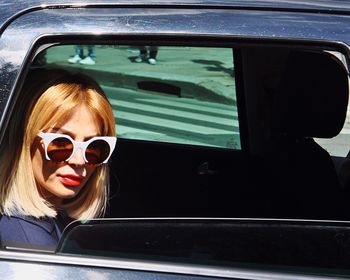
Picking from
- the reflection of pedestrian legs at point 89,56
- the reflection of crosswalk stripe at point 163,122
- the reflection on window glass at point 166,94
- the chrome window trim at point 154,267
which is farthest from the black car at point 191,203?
the reflection of crosswalk stripe at point 163,122

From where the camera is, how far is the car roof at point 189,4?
1735 millimetres

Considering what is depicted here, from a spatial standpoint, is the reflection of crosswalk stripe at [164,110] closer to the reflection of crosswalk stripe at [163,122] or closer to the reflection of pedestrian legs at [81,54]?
the reflection of crosswalk stripe at [163,122]

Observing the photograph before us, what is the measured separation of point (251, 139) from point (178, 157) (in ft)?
1.05

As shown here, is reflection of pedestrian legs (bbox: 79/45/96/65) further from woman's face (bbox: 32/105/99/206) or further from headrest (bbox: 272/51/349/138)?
headrest (bbox: 272/51/349/138)

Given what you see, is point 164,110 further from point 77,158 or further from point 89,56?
point 77,158

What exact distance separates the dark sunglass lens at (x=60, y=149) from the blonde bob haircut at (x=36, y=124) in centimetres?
5

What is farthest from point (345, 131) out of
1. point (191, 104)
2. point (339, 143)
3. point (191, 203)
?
point (191, 104)

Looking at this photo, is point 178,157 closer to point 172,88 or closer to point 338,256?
point 338,256

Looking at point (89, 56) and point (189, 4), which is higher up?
point (189, 4)

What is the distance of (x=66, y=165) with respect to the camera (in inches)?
77.0

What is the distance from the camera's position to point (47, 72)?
2027mm

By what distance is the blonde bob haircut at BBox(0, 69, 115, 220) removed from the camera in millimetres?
1869

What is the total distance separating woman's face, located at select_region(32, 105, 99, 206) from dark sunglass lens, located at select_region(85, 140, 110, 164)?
0.07ft

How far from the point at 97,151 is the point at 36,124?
0.19m
